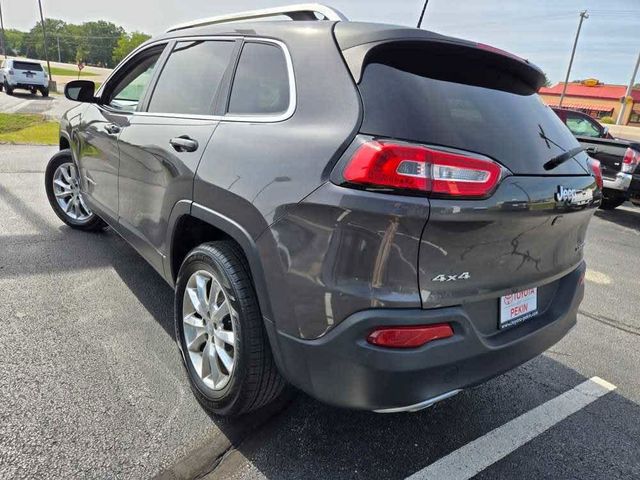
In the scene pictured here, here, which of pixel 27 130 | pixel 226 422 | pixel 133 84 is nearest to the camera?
pixel 226 422

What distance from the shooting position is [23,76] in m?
24.5

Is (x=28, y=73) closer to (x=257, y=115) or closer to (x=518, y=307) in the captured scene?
(x=257, y=115)

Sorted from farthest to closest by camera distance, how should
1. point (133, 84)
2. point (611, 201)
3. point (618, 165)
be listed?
point (611, 201) → point (618, 165) → point (133, 84)

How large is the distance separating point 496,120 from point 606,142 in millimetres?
6973

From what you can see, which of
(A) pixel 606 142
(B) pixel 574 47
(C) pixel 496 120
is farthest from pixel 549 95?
(C) pixel 496 120

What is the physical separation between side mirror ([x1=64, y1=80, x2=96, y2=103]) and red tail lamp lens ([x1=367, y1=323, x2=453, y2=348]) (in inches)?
141

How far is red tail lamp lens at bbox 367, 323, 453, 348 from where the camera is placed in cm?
168

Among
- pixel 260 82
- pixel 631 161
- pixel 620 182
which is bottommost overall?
pixel 620 182

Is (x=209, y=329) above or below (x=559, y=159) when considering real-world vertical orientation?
below

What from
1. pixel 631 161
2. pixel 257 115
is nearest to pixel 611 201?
pixel 631 161

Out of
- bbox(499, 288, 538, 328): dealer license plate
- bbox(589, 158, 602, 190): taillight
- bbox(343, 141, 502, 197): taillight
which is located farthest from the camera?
bbox(589, 158, 602, 190): taillight

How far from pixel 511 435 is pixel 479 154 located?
60.0 inches

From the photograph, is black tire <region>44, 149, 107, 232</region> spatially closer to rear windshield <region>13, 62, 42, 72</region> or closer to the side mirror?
the side mirror

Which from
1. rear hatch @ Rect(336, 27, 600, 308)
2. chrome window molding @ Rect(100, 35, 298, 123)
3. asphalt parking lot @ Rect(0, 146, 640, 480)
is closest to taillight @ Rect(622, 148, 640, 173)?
asphalt parking lot @ Rect(0, 146, 640, 480)
